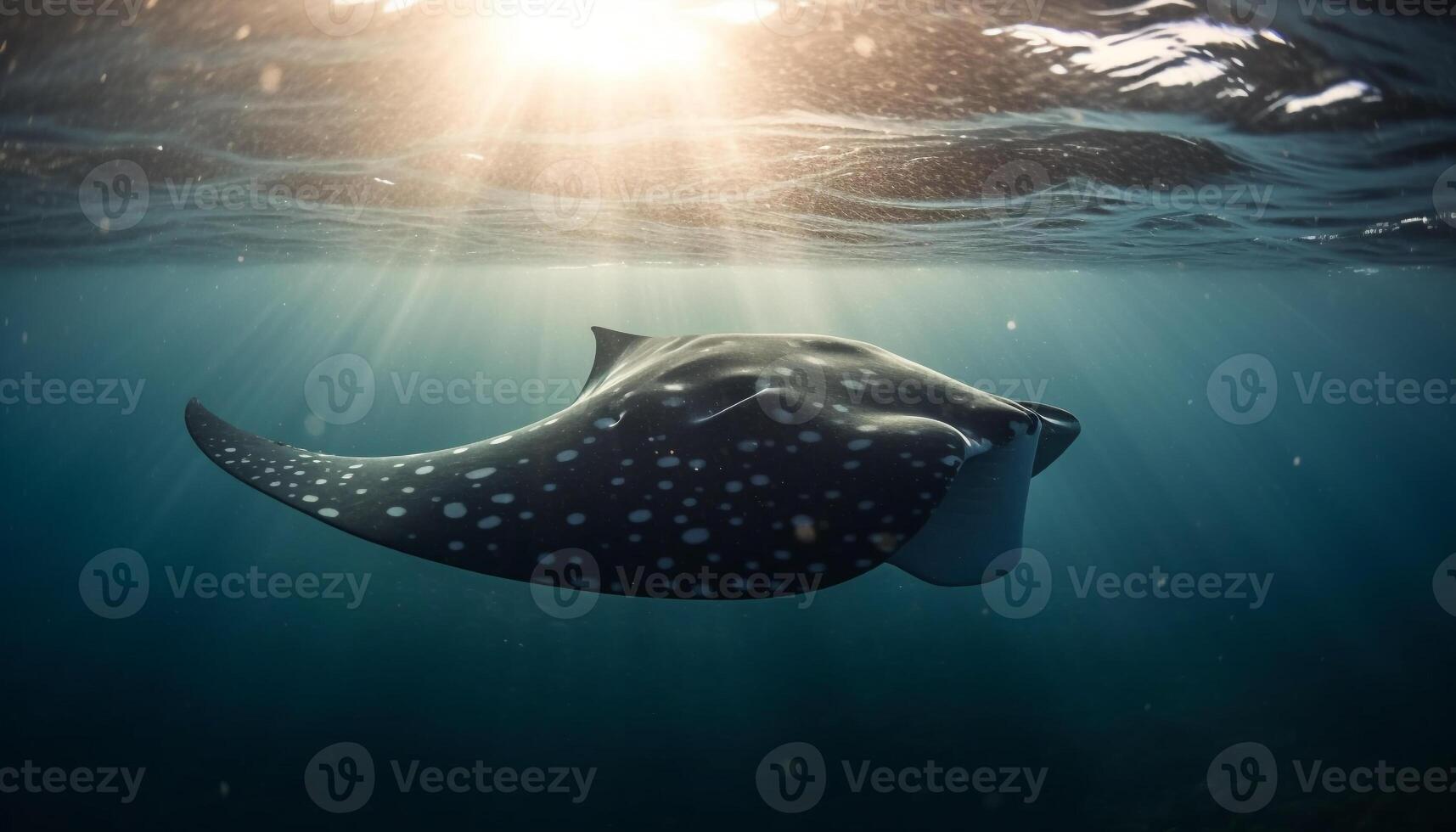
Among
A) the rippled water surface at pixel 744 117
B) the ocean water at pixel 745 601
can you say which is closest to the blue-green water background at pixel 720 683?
the ocean water at pixel 745 601

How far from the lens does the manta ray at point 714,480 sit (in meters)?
2.88

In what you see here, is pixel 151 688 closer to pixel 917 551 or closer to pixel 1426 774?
pixel 917 551

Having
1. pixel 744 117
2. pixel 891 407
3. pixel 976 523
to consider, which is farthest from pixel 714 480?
pixel 744 117

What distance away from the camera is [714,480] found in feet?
10.5

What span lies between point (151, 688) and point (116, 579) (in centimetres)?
840

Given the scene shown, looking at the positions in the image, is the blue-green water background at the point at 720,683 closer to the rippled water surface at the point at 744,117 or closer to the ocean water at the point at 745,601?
the ocean water at the point at 745,601

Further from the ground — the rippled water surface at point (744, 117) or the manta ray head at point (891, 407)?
the rippled water surface at point (744, 117)

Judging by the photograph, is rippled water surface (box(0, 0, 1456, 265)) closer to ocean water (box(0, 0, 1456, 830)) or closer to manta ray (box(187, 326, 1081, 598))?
ocean water (box(0, 0, 1456, 830))

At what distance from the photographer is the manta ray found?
2.88 m

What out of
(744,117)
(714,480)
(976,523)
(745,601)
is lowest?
(745,601)

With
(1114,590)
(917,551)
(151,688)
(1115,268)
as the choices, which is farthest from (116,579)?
(1115,268)

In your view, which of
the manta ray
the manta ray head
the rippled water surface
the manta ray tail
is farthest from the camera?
the rippled water surface

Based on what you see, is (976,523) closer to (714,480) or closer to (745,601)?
(714,480)

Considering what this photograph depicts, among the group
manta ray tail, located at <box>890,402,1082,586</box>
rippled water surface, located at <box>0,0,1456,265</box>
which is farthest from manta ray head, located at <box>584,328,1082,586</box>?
rippled water surface, located at <box>0,0,1456,265</box>
